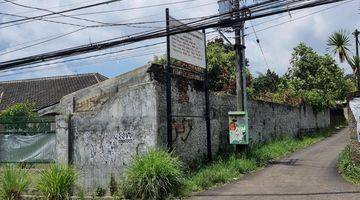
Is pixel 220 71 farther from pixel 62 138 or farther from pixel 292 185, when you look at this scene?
pixel 292 185

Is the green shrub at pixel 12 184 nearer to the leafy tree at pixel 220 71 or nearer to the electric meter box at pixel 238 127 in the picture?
the electric meter box at pixel 238 127

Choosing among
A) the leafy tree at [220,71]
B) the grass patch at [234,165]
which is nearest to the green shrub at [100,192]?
the grass patch at [234,165]

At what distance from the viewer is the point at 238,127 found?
17250 millimetres

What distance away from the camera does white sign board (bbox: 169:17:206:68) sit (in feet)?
47.7

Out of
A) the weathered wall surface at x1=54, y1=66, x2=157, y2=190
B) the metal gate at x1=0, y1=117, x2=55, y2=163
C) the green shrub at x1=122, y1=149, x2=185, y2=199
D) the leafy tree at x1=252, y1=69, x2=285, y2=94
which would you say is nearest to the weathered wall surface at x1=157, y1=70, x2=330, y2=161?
the weathered wall surface at x1=54, y1=66, x2=157, y2=190

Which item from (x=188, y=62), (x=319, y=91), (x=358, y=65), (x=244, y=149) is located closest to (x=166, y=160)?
(x=188, y=62)

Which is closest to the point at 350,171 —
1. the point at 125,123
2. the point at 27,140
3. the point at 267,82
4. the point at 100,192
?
the point at 125,123

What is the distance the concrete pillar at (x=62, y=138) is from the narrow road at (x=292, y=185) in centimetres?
460

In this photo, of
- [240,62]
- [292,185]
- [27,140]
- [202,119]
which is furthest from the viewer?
[240,62]

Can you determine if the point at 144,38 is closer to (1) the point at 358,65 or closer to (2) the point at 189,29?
(2) the point at 189,29

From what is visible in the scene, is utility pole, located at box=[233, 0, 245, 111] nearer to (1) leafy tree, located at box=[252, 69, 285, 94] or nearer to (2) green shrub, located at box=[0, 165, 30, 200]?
(2) green shrub, located at box=[0, 165, 30, 200]

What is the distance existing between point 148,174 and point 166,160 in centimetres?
59

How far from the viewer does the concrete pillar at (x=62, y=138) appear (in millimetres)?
14352

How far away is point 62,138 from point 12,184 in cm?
310
